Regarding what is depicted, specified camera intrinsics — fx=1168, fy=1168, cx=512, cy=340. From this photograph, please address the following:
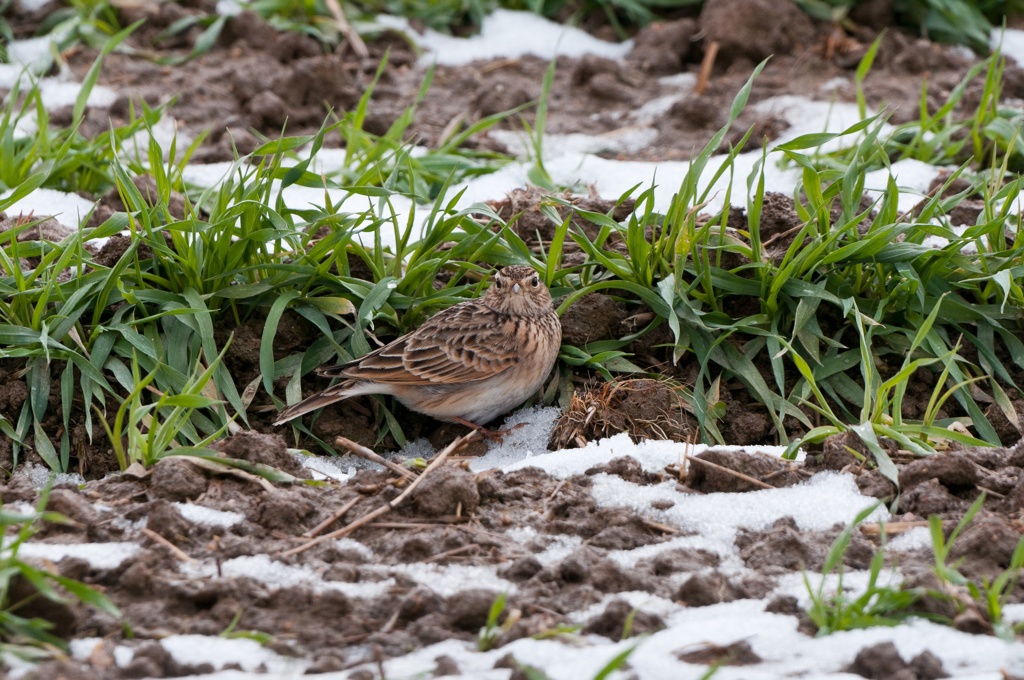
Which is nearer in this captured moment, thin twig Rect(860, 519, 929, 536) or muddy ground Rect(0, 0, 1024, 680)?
muddy ground Rect(0, 0, 1024, 680)

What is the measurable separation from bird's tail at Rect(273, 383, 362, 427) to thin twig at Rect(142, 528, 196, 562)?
1.27m

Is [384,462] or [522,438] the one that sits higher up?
[384,462]

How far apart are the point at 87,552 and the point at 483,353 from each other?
230 cm

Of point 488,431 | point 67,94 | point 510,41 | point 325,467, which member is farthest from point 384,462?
point 510,41

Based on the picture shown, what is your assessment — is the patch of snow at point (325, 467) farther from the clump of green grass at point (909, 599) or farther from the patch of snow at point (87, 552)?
the clump of green grass at point (909, 599)

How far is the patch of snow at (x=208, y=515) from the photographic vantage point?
394 cm

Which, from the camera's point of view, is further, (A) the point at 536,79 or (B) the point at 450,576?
(A) the point at 536,79

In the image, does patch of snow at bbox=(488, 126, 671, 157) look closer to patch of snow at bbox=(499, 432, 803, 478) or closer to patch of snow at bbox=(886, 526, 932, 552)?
patch of snow at bbox=(499, 432, 803, 478)

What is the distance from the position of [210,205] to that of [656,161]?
2792 mm

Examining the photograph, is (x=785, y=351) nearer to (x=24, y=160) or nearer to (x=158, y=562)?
(x=158, y=562)

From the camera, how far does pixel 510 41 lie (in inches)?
358

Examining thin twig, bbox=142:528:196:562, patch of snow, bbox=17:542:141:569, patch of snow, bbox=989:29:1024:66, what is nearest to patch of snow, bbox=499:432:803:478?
thin twig, bbox=142:528:196:562

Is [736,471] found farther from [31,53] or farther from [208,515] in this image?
[31,53]

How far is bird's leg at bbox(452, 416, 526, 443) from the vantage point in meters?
5.43
